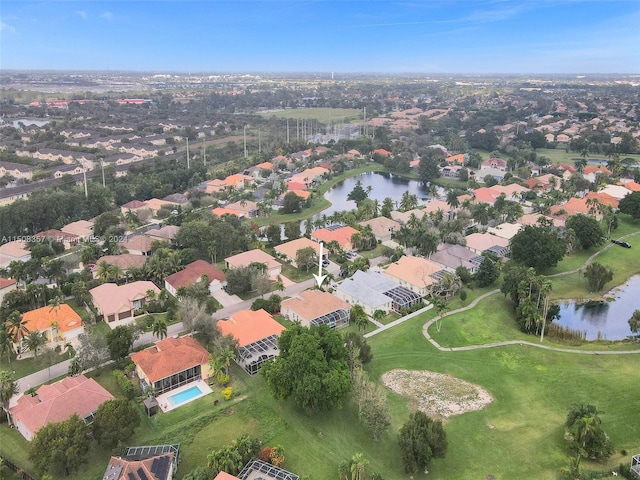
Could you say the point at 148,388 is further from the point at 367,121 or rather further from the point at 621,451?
the point at 367,121

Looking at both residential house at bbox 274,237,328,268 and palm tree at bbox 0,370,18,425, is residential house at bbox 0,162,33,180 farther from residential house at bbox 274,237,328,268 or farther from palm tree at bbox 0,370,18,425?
palm tree at bbox 0,370,18,425

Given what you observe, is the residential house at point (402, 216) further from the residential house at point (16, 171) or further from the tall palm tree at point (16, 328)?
the residential house at point (16, 171)

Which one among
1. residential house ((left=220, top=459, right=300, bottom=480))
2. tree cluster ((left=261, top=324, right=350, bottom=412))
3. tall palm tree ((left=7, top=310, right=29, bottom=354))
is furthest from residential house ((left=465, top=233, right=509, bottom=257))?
tall palm tree ((left=7, top=310, right=29, bottom=354))

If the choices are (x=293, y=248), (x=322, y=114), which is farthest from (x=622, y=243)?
(x=322, y=114)

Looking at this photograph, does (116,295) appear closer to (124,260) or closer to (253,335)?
(124,260)

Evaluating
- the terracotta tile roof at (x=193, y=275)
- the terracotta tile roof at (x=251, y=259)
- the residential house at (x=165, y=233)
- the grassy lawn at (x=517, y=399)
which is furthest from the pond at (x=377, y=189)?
the grassy lawn at (x=517, y=399)

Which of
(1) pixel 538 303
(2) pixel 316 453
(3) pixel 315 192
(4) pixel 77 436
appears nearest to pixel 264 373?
(2) pixel 316 453
